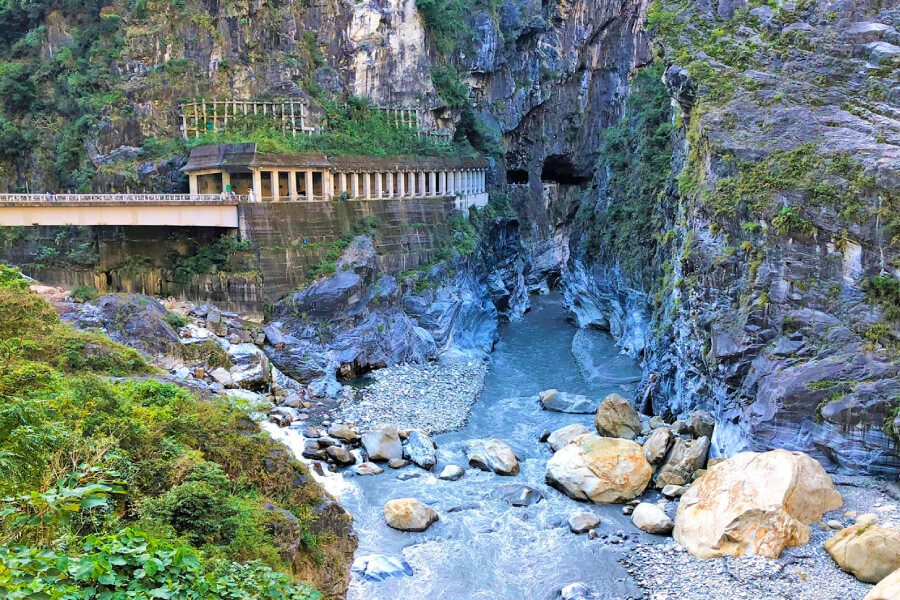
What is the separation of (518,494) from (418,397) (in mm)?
10465

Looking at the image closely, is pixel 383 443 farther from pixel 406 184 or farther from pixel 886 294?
pixel 406 184

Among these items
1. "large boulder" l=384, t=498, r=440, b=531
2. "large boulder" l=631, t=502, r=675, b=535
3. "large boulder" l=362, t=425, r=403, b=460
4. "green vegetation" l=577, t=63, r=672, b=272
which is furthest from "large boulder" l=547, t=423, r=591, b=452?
"green vegetation" l=577, t=63, r=672, b=272

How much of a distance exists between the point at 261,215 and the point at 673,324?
21.1 meters

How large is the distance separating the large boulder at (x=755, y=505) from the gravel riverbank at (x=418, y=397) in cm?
1125

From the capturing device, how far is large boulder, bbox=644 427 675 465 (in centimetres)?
2422

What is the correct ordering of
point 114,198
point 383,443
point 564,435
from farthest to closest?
1. point 114,198
2. point 564,435
3. point 383,443

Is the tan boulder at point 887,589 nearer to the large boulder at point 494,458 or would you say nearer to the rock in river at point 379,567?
the rock in river at point 379,567

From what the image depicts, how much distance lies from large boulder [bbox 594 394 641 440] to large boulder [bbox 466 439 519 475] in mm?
3965

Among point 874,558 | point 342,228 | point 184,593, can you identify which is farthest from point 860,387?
point 342,228

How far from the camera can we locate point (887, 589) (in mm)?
15594

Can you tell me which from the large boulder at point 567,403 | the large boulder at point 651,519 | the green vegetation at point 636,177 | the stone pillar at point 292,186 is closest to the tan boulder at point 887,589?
the large boulder at point 651,519

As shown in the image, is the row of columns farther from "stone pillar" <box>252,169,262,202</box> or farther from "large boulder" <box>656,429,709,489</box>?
"large boulder" <box>656,429,709,489</box>

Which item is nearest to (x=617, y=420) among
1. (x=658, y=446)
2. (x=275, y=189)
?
(x=658, y=446)

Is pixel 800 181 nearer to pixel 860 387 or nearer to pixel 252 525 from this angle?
pixel 860 387
